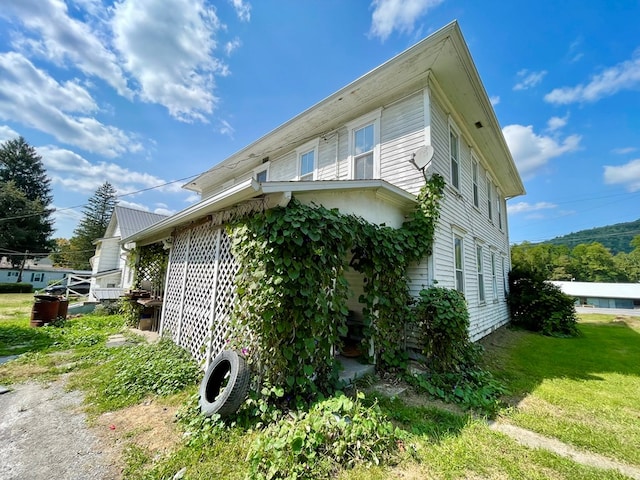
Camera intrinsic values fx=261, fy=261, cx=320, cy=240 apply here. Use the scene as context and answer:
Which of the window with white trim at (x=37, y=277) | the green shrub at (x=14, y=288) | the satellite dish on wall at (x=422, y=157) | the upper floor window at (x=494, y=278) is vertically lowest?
the green shrub at (x=14, y=288)

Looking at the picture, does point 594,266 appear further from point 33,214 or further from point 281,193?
point 33,214

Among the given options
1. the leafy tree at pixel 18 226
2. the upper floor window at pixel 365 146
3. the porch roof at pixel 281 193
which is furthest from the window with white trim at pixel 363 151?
the leafy tree at pixel 18 226

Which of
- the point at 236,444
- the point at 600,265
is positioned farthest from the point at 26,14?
the point at 600,265

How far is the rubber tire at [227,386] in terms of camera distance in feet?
9.50

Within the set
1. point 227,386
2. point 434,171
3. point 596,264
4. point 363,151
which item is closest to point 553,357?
point 434,171

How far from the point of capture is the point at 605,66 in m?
11.1

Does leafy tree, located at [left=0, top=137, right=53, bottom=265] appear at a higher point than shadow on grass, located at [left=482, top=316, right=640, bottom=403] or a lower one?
higher

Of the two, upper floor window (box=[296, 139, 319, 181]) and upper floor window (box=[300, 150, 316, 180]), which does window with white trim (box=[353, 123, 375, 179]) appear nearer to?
upper floor window (box=[296, 139, 319, 181])

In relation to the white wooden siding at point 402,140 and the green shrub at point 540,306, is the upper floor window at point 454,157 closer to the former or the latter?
the white wooden siding at point 402,140

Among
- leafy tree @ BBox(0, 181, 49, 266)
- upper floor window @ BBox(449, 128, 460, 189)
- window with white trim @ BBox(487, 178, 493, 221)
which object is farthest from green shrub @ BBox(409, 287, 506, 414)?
leafy tree @ BBox(0, 181, 49, 266)

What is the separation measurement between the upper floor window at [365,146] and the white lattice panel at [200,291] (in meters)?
3.90

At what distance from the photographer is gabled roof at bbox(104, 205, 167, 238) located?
17547mm

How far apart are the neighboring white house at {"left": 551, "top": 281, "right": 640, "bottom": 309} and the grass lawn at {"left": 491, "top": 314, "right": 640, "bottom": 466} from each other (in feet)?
110

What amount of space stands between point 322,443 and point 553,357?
22.7 feet
